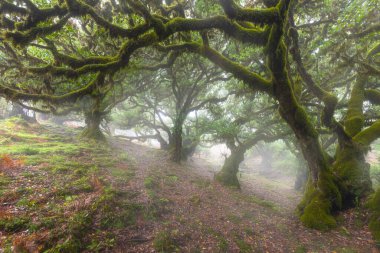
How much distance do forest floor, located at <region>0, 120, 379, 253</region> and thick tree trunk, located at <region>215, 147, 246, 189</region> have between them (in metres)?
4.29

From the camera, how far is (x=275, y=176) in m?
33.5

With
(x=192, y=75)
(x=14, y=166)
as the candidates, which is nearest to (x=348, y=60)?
(x=192, y=75)

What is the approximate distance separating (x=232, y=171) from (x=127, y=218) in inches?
449

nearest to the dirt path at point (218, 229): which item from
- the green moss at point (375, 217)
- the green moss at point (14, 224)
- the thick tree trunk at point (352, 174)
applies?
the green moss at point (375, 217)

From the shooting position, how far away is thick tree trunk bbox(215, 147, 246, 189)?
16756 mm

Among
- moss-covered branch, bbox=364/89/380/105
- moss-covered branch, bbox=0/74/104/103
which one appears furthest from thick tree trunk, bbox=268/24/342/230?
moss-covered branch, bbox=0/74/104/103

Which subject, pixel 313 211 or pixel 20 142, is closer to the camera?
pixel 313 211

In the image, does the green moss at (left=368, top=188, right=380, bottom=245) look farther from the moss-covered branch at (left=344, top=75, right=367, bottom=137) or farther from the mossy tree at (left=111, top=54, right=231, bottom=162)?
the mossy tree at (left=111, top=54, right=231, bottom=162)

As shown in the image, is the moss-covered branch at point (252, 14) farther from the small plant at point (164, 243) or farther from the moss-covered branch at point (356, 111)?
the moss-covered branch at point (356, 111)

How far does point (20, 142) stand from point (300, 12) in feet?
68.4

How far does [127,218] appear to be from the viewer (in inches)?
297

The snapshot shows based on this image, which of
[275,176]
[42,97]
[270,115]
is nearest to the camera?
[42,97]

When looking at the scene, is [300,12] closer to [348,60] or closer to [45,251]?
[348,60]

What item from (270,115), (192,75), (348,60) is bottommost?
(270,115)
